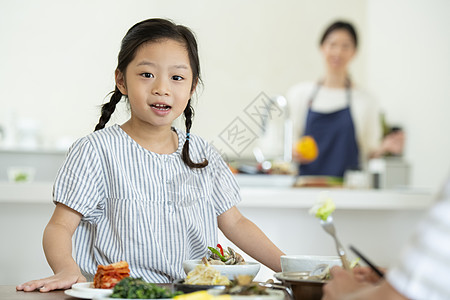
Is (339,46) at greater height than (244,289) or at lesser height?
greater

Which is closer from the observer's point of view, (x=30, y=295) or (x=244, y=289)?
(x=244, y=289)

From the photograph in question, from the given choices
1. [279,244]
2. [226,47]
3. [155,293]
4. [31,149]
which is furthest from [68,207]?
[226,47]

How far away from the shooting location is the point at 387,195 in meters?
2.71

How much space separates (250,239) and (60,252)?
17.6 inches

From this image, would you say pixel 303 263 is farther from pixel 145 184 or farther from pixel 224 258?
pixel 145 184

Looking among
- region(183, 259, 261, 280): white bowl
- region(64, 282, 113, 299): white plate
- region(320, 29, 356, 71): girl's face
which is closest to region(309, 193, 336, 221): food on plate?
region(183, 259, 261, 280): white bowl

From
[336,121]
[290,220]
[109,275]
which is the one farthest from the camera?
[336,121]

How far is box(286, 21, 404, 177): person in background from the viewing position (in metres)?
4.61

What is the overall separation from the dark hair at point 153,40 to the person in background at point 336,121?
10.6 ft

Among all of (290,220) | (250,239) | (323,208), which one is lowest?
(290,220)

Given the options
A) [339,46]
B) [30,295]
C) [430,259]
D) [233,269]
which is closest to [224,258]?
[233,269]

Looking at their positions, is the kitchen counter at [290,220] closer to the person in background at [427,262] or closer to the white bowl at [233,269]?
the white bowl at [233,269]

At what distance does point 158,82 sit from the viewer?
131cm

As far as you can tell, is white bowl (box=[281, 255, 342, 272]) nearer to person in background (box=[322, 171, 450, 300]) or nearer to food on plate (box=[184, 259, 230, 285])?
food on plate (box=[184, 259, 230, 285])
